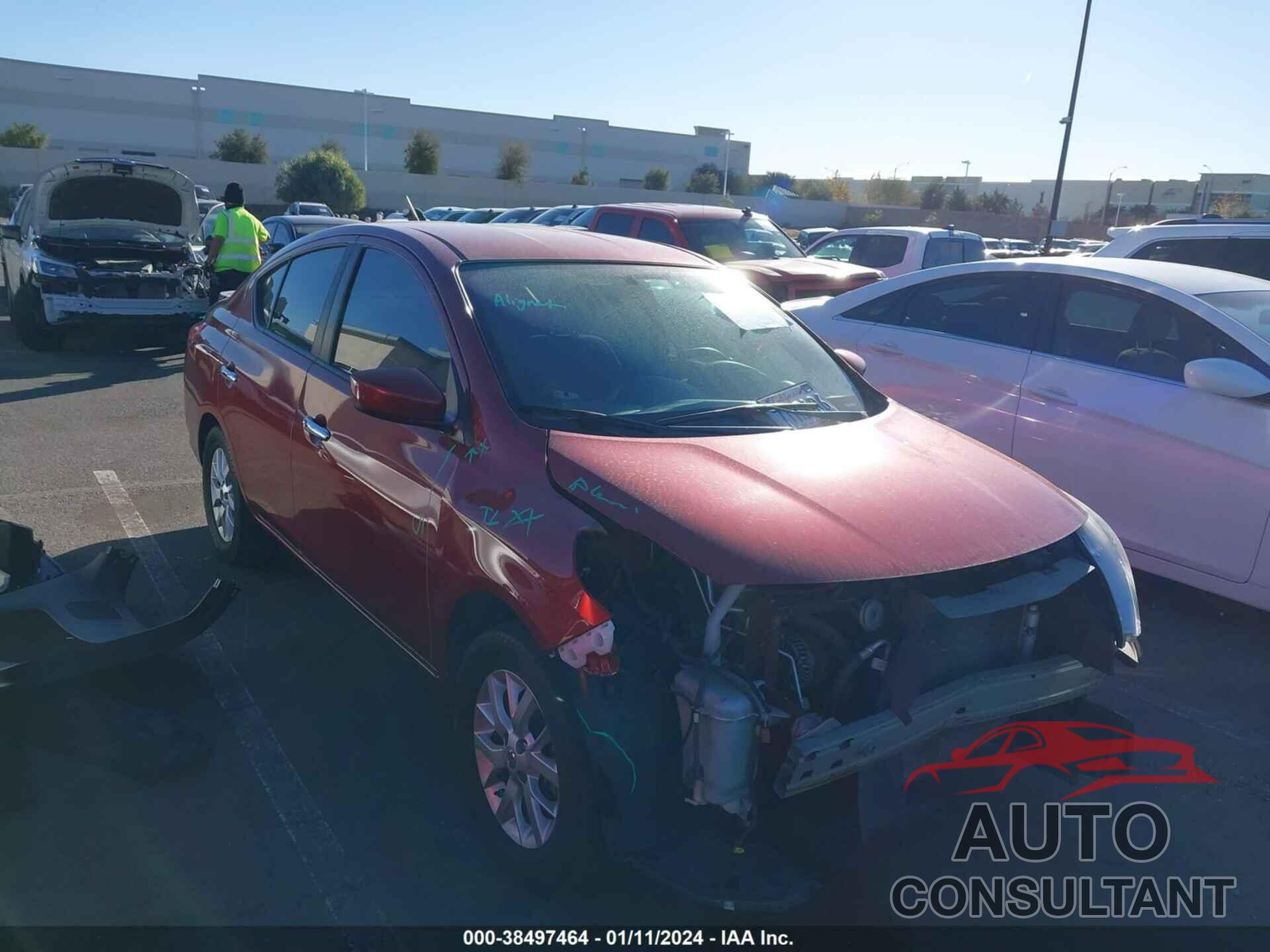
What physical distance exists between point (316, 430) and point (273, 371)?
652 millimetres

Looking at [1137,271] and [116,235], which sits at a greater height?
[1137,271]

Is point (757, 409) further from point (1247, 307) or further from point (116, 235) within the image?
point (116, 235)

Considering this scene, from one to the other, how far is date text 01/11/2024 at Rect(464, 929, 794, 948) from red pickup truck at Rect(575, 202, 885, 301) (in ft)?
24.0

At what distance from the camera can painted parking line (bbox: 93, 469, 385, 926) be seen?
291 cm

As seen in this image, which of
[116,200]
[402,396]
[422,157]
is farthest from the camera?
[422,157]

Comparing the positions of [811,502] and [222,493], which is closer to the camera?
[811,502]

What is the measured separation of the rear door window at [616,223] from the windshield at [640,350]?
24.0 ft

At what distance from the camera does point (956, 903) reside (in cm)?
304

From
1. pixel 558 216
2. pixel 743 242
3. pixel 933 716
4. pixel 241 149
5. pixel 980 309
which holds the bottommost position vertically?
pixel 933 716

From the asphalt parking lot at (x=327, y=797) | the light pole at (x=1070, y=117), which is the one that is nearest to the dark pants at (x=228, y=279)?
the asphalt parking lot at (x=327, y=797)

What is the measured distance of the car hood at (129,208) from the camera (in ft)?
36.6

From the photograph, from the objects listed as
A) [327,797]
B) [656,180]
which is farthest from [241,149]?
[327,797]

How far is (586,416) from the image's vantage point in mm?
3172

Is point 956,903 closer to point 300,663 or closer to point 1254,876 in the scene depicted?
point 1254,876
